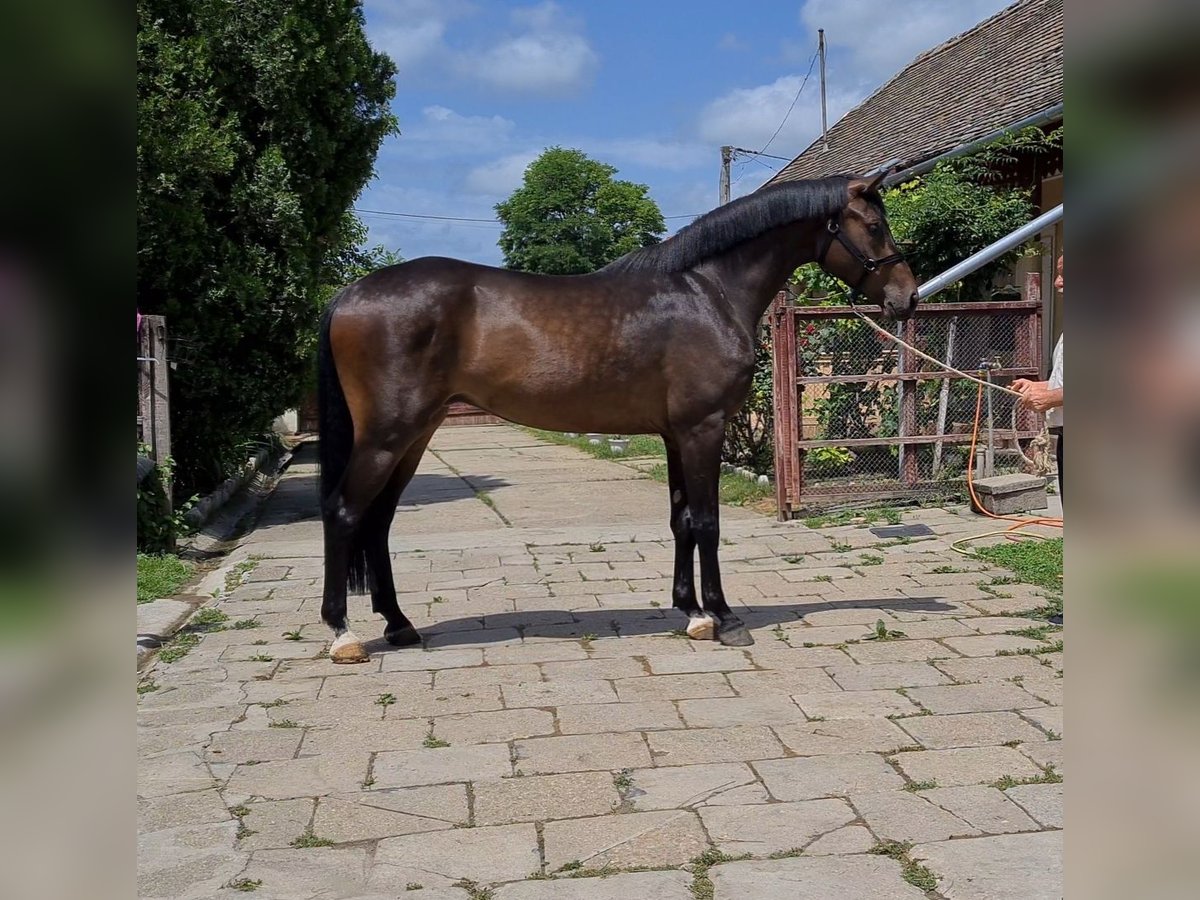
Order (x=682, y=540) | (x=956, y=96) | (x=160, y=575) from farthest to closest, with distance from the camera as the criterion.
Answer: (x=956, y=96)
(x=160, y=575)
(x=682, y=540)

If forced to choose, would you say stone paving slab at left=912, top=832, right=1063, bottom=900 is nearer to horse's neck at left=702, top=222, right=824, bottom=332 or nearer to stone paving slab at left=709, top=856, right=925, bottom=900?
stone paving slab at left=709, top=856, right=925, bottom=900

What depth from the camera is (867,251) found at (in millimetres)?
4816

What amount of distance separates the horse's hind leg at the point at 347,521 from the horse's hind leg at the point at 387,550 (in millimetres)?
139

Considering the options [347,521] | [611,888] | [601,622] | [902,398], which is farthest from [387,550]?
[902,398]

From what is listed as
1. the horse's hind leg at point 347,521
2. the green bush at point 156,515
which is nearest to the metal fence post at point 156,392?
the green bush at point 156,515

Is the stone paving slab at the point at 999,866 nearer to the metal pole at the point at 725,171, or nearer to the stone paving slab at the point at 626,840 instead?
the stone paving slab at the point at 626,840

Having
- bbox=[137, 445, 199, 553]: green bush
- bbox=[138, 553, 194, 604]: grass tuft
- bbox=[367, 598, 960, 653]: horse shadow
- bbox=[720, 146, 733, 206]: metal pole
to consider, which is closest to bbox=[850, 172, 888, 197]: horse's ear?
bbox=[367, 598, 960, 653]: horse shadow

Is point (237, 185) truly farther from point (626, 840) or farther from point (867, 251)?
point (626, 840)

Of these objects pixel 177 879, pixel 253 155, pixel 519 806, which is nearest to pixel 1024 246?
pixel 253 155

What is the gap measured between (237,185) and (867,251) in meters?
5.52

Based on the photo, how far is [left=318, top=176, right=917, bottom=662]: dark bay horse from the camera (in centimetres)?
447

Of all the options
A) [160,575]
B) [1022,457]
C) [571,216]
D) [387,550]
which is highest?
[571,216]

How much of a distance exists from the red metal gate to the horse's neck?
325cm
